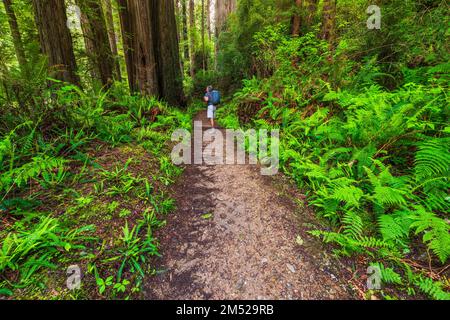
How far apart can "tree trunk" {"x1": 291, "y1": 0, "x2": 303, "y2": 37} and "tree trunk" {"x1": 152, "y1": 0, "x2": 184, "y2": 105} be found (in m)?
4.66

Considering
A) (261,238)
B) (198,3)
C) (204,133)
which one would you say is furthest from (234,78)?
(198,3)

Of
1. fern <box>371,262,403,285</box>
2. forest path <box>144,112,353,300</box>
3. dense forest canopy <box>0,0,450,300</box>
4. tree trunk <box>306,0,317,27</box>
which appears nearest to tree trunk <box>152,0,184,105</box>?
dense forest canopy <box>0,0,450,300</box>

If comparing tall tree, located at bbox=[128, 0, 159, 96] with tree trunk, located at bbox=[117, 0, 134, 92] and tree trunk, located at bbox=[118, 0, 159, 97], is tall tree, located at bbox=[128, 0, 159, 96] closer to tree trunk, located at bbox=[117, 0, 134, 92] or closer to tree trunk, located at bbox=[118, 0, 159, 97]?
tree trunk, located at bbox=[118, 0, 159, 97]

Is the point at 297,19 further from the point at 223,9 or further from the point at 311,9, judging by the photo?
the point at 223,9

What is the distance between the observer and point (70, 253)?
6.48 feet

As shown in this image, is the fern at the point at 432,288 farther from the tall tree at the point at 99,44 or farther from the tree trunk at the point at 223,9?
the tree trunk at the point at 223,9

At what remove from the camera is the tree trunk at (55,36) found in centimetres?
407

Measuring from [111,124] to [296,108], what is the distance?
4492mm

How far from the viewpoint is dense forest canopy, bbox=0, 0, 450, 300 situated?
199 centimetres

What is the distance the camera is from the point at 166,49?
738cm

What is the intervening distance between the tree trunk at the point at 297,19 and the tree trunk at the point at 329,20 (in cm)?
103

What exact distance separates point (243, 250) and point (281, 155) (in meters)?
2.27
